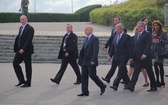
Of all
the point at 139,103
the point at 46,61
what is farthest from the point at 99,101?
the point at 46,61

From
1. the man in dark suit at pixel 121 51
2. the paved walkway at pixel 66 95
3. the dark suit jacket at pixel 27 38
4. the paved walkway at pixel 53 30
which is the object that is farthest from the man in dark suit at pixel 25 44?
the paved walkway at pixel 53 30

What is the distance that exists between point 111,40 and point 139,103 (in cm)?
311

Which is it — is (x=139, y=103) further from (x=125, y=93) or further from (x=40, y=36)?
(x=40, y=36)

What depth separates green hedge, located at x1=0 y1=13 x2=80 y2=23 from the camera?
30125 millimetres

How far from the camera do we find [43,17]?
32.6 metres

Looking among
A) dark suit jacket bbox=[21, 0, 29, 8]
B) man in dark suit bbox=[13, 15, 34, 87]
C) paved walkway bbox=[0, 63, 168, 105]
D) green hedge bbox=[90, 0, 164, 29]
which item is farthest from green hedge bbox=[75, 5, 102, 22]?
man in dark suit bbox=[13, 15, 34, 87]

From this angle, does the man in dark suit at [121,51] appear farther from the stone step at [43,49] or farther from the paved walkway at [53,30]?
the paved walkway at [53,30]

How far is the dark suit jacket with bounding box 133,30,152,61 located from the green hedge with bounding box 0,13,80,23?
20921 mm

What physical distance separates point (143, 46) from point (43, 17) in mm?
23173

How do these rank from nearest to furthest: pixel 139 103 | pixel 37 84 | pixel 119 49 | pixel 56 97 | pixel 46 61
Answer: pixel 139 103 → pixel 56 97 → pixel 119 49 → pixel 37 84 → pixel 46 61

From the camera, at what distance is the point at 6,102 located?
8703mm

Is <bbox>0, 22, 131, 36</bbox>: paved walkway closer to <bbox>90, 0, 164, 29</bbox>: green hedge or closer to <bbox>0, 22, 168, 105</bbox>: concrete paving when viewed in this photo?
<bbox>90, 0, 164, 29</bbox>: green hedge

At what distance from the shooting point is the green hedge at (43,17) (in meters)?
30.1

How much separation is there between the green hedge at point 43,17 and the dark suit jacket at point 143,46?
68.6ft
